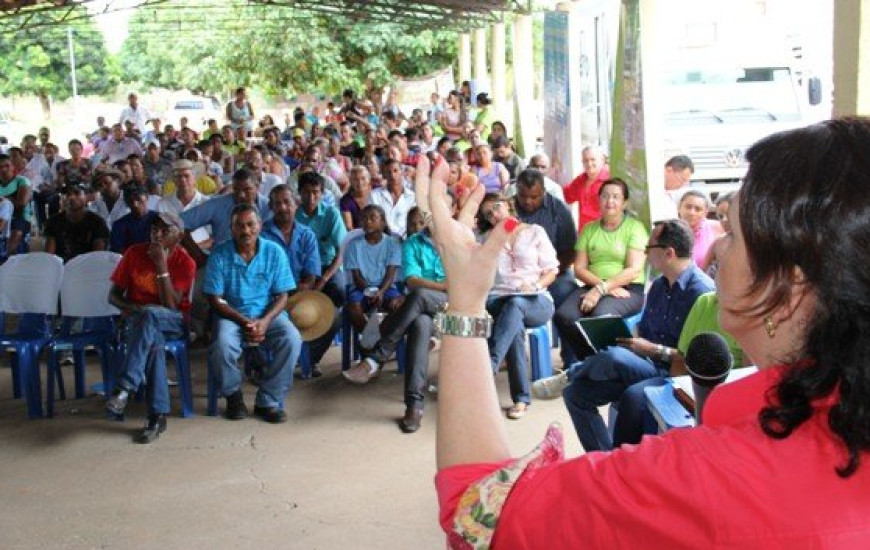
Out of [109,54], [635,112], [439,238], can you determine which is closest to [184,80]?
[109,54]

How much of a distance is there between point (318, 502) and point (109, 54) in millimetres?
45412

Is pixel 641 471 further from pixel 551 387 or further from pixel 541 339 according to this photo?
pixel 541 339

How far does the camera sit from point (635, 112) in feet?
21.7

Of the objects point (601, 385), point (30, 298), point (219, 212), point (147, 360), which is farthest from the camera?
point (219, 212)

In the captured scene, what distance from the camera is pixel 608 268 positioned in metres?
6.42

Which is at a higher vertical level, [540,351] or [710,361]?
[710,361]

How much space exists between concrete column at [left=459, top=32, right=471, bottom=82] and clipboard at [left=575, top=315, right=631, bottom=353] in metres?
22.5

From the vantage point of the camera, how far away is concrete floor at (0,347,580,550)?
4227 millimetres

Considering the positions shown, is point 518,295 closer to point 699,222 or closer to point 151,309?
point 699,222

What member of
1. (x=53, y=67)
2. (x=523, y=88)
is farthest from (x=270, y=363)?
(x=53, y=67)

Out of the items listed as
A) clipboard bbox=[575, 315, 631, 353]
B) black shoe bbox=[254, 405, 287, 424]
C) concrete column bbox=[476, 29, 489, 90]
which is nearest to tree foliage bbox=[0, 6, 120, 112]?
concrete column bbox=[476, 29, 489, 90]

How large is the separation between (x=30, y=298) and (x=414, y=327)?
7.72ft

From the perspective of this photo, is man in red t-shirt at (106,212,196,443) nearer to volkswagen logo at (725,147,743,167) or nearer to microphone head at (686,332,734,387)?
microphone head at (686,332,734,387)

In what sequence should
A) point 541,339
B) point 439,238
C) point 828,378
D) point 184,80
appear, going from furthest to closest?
point 184,80 → point 541,339 → point 439,238 → point 828,378
